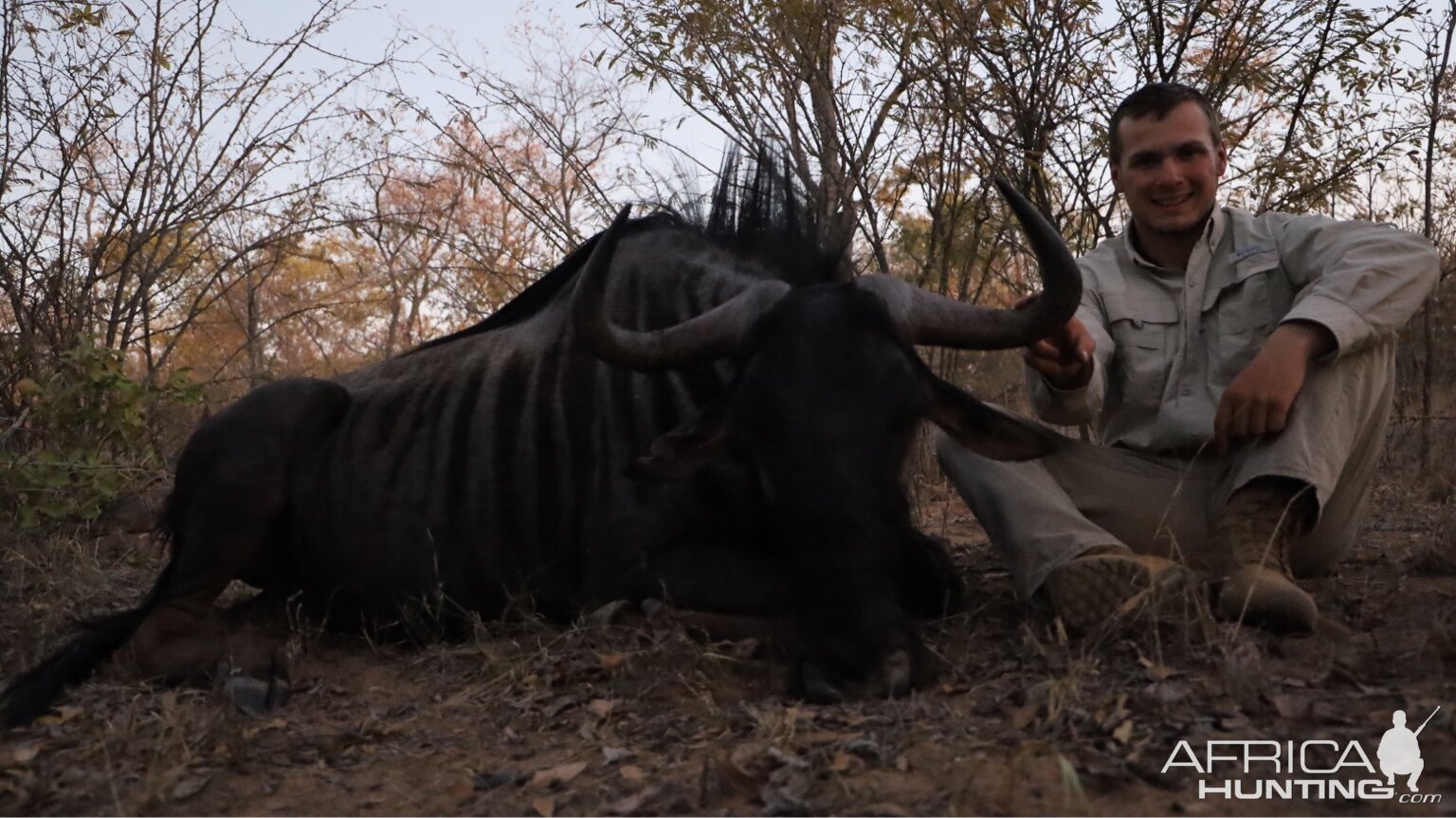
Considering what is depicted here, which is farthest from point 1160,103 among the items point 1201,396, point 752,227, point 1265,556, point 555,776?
point 555,776

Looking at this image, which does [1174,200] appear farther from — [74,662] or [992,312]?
[74,662]

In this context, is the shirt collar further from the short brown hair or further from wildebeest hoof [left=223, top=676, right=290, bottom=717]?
wildebeest hoof [left=223, top=676, right=290, bottom=717]

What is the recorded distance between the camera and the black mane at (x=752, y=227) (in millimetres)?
4051

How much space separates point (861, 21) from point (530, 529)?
3.63m

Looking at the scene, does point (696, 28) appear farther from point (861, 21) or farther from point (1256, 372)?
point (1256, 372)

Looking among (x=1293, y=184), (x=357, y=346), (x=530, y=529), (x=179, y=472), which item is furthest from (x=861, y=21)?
(x=357, y=346)

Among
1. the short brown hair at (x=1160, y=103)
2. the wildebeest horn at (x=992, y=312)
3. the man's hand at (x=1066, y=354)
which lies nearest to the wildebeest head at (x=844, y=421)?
the wildebeest horn at (x=992, y=312)

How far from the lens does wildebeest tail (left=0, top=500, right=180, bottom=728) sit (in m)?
3.31

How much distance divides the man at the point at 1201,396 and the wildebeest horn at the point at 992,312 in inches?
5.9

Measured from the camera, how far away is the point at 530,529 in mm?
4180

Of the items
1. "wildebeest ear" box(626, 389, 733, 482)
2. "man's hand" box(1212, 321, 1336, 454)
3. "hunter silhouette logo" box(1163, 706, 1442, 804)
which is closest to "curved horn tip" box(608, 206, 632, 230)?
"wildebeest ear" box(626, 389, 733, 482)

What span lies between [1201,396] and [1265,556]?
2.54ft

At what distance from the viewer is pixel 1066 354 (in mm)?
3641

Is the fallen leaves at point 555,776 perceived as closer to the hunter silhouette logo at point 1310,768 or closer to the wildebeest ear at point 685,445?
the wildebeest ear at point 685,445
